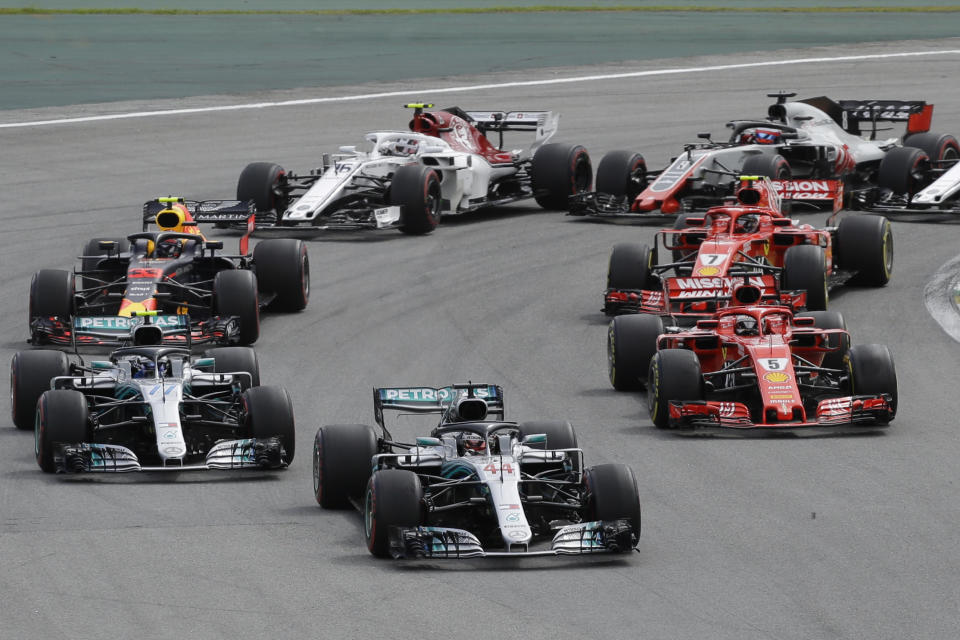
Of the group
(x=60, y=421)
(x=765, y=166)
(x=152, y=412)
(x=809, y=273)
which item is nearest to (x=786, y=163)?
(x=765, y=166)

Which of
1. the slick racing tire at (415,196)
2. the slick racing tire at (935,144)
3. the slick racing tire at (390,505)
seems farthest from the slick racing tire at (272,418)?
the slick racing tire at (935,144)

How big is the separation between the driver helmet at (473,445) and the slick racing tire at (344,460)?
0.84 meters

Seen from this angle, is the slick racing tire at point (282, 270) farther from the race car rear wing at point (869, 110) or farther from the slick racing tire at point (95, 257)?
the race car rear wing at point (869, 110)

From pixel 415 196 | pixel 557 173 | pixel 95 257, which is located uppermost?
pixel 557 173

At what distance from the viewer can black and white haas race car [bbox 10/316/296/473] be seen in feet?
51.1

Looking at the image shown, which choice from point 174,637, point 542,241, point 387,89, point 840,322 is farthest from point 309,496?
point 387,89

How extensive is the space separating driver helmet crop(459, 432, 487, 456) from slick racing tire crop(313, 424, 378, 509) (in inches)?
33.1

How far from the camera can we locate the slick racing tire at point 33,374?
677 inches

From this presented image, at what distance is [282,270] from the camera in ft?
78.1

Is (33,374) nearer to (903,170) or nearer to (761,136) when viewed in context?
(761,136)

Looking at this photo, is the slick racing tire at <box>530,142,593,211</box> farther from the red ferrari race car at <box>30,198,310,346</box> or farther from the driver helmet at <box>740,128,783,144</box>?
the red ferrari race car at <box>30,198,310,346</box>

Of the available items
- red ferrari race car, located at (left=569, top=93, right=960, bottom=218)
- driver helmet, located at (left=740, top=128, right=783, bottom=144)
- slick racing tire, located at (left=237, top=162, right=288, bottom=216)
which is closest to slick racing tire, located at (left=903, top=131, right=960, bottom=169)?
red ferrari race car, located at (left=569, top=93, right=960, bottom=218)

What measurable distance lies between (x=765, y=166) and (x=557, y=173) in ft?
14.3

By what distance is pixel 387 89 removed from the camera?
49.9 metres
